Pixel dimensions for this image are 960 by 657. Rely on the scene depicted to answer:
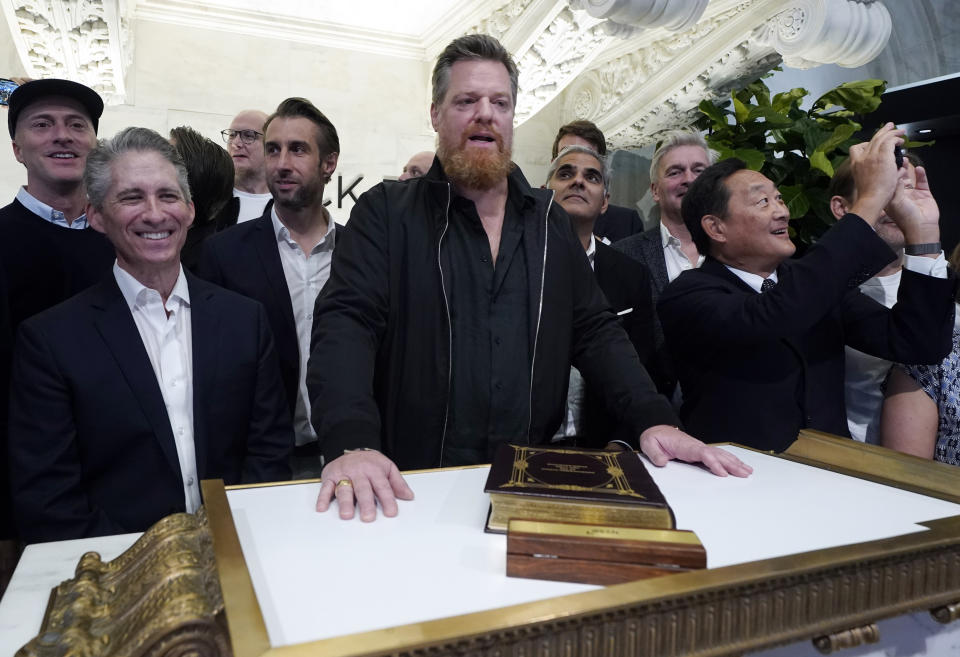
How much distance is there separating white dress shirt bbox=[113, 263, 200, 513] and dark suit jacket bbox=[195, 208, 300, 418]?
0.48 metres

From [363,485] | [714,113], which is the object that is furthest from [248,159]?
[363,485]

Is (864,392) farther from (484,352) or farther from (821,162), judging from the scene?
(821,162)

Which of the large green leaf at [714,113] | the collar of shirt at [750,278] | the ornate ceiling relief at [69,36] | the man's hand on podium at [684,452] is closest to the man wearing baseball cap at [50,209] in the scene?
the man's hand on podium at [684,452]

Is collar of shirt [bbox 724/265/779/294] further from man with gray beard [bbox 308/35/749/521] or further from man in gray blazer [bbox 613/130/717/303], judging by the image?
man in gray blazer [bbox 613/130/717/303]

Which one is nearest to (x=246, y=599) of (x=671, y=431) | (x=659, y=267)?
(x=671, y=431)

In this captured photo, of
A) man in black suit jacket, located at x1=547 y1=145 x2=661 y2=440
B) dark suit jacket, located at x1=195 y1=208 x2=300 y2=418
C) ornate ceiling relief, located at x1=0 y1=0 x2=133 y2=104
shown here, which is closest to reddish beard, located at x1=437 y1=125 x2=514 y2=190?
man in black suit jacket, located at x1=547 y1=145 x2=661 y2=440

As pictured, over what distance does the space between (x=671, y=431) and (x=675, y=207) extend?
6.05ft

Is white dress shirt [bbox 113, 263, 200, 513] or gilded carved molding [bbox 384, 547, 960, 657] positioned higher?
white dress shirt [bbox 113, 263, 200, 513]

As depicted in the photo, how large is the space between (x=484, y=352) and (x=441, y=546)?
0.80 meters

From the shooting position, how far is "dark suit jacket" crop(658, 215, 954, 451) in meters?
1.72

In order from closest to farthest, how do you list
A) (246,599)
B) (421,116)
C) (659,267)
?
(246,599)
(659,267)
(421,116)

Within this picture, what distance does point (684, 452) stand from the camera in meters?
1.31

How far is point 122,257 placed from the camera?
182cm

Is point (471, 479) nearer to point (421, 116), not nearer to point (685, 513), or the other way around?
point (685, 513)
